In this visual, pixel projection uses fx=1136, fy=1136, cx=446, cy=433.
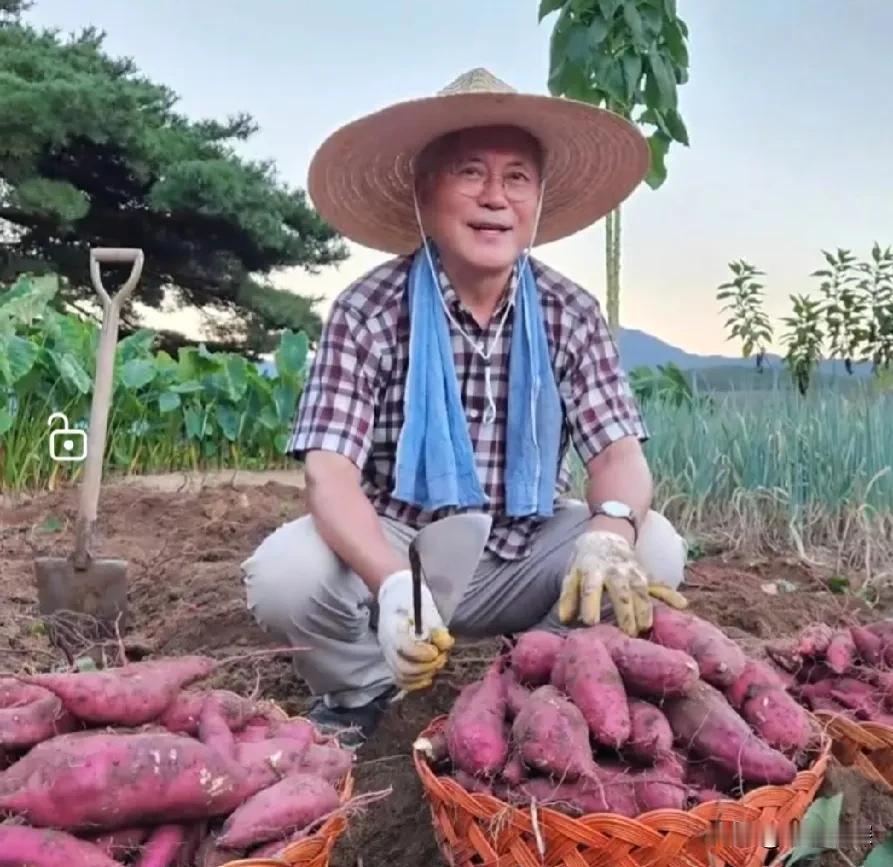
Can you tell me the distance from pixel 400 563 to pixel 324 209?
922 mm

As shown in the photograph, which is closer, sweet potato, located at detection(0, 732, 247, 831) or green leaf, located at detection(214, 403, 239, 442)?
sweet potato, located at detection(0, 732, 247, 831)

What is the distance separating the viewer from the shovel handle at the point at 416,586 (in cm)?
157

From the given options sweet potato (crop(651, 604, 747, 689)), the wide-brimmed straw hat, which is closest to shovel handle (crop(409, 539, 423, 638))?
sweet potato (crop(651, 604, 747, 689))

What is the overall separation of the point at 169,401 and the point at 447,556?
5215mm

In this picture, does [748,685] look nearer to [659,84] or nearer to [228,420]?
[659,84]

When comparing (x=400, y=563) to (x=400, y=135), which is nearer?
(x=400, y=563)

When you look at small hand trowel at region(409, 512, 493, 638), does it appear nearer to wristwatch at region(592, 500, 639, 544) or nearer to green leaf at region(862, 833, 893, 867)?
wristwatch at region(592, 500, 639, 544)

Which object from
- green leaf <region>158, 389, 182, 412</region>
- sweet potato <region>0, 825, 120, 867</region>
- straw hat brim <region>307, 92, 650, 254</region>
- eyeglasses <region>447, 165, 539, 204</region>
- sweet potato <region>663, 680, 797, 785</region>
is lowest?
sweet potato <region>0, 825, 120, 867</region>

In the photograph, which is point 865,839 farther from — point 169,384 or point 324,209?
point 169,384

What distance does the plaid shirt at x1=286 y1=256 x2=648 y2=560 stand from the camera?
6.93ft

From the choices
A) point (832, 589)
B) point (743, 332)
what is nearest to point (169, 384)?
point (743, 332)

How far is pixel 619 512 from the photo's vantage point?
6.58ft

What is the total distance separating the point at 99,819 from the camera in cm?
121

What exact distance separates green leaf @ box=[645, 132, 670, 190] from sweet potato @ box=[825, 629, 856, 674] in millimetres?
3904
